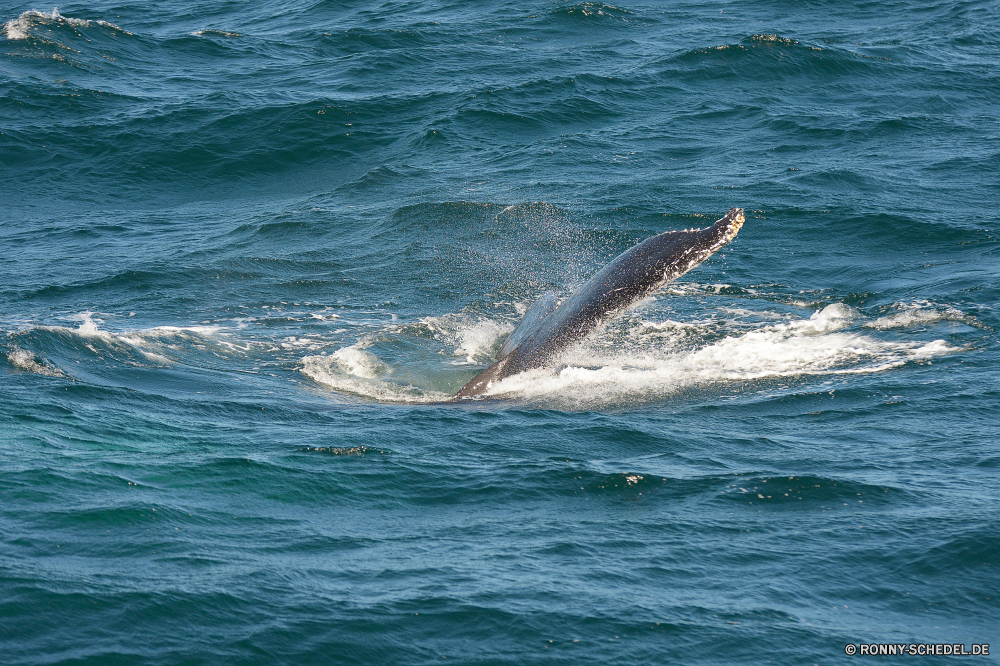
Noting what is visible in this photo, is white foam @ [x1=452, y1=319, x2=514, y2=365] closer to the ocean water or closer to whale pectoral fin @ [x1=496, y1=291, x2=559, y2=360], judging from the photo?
the ocean water

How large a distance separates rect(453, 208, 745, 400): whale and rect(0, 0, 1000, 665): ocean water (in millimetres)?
492

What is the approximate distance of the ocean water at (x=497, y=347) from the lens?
550cm

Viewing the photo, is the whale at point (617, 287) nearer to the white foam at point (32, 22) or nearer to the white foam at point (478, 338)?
the white foam at point (478, 338)

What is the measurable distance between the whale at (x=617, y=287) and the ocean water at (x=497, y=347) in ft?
1.61

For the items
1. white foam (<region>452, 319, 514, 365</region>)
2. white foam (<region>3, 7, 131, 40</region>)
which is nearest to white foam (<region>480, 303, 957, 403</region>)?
white foam (<region>452, 319, 514, 365</region>)

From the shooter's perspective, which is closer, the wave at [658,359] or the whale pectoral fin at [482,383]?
the whale pectoral fin at [482,383]

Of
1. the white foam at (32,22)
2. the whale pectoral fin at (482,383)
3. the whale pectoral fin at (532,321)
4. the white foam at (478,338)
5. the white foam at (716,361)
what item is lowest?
the white foam at (478,338)

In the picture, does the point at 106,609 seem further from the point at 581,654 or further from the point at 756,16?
the point at 756,16

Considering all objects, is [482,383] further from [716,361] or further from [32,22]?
[32,22]

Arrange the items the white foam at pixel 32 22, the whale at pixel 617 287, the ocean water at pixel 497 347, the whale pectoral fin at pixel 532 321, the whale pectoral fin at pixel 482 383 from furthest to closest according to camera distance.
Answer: the white foam at pixel 32 22 < the whale pectoral fin at pixel 482 383 < the whale pectoral fin at pixel 532 321 < the whale at pixel 617 287 < the ocean water at pixel 497 347

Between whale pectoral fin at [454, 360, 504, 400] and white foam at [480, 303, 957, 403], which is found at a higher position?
whale pectoral fin at [454, 360, 504, 400]

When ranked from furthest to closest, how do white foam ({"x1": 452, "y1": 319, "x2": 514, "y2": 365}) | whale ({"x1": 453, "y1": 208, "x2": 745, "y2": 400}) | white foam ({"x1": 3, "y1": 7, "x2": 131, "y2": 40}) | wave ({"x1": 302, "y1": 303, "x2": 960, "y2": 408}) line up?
white foam ({"x1": 3, "y1": 7, "x2": 131, "y2": 40}), white foam ({"x1": 452, "y1": 319, "x2": 514, "y2": 365}), wave ({"x1": 302, "y1": 303, "x2": 960, "y2": 408}), whale ({"x1": 453, "y1": 208, "x2": 745, "y2": 400})

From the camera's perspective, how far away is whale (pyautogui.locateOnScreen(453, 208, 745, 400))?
26.2 ft

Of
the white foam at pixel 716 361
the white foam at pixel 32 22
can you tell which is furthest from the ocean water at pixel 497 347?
the white foam at pixel 32 22
